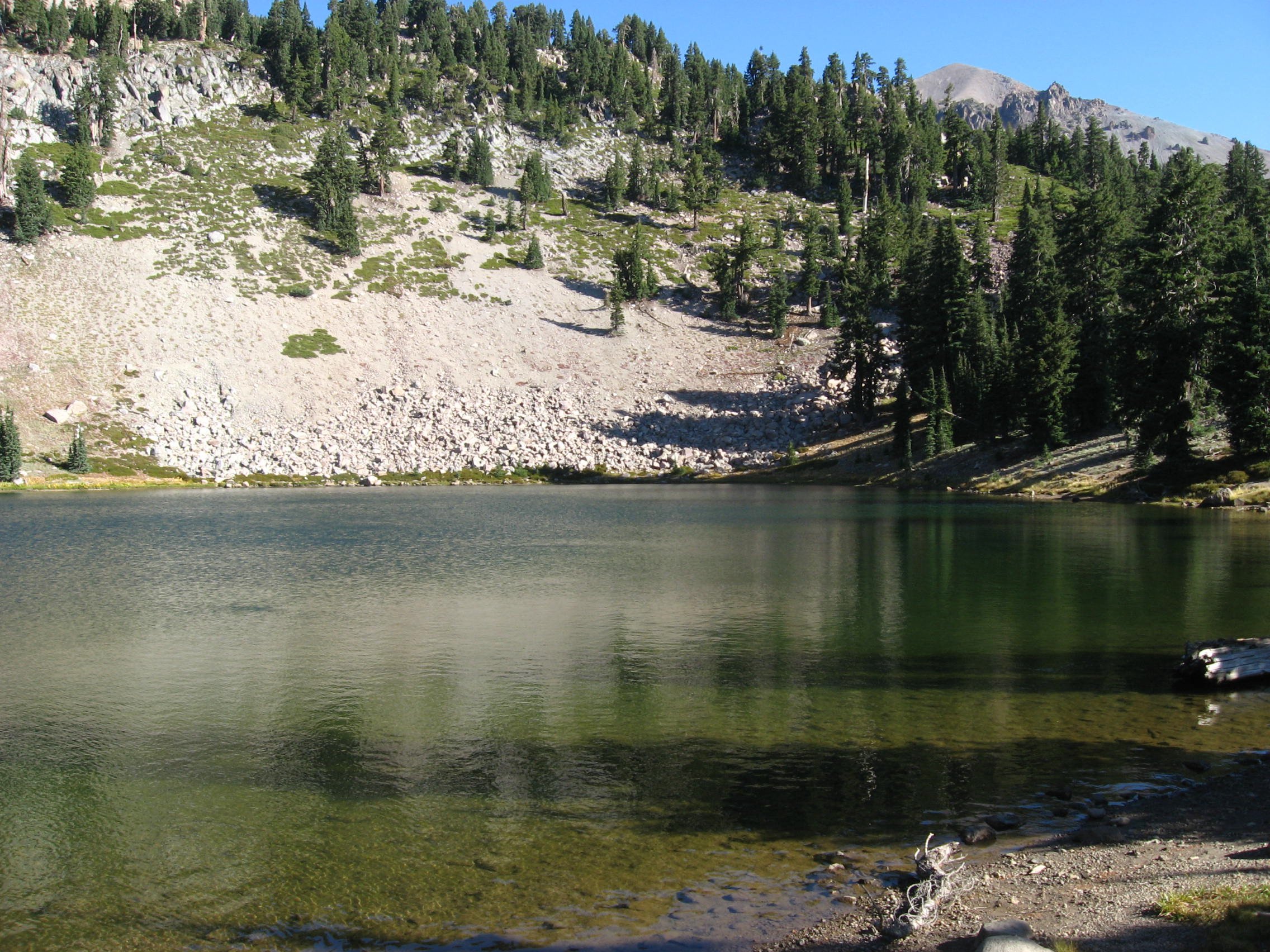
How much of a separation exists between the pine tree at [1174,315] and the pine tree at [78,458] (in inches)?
4077

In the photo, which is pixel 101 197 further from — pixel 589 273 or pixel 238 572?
pixel 238 572

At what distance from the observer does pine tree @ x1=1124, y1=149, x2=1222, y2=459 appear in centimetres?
6269

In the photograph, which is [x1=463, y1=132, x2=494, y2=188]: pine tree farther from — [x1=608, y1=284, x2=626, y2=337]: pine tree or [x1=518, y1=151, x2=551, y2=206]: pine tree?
[x1=608, y1=284, x2=626, y2=337]: pine tree

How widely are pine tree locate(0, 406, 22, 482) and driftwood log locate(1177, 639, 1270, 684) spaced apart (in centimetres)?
10683

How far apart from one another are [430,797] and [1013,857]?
915 cm

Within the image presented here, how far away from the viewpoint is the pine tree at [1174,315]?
62688 mm

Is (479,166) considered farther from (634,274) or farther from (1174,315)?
(1174,315)

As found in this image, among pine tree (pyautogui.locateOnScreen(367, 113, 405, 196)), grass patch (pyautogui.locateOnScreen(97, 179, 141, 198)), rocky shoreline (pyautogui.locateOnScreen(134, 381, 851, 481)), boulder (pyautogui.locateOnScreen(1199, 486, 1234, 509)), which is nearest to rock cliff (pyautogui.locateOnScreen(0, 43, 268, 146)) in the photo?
grass patch (pyautogui.locateOnScreen(97, 179, 141, 198))

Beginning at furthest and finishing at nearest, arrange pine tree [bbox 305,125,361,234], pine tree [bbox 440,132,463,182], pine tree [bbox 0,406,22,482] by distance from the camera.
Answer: pine tree [bbox 440,132,463,182], pine tree [bbox 305,125,361,234], pine tree [bbox 0,406,22,482]

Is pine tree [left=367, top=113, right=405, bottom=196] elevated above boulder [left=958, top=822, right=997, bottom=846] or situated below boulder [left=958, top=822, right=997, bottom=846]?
above

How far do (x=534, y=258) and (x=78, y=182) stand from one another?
70.7 meters

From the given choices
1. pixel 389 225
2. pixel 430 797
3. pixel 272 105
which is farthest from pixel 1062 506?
pixel 272 105

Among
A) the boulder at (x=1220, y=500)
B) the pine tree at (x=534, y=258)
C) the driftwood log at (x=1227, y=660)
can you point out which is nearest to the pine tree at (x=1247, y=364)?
the boulder at (x=1220, y=500)

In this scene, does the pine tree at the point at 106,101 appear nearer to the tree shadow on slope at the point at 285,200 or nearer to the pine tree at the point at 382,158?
the tree shadow on slope at the point at 285,200
